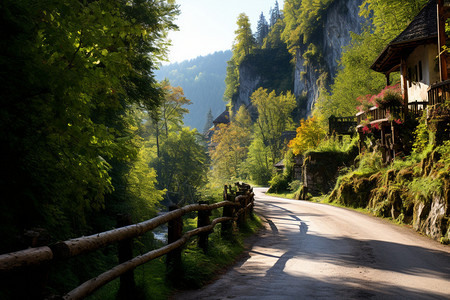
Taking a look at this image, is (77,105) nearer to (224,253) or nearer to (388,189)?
(224,253)

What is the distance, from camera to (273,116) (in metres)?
64.2

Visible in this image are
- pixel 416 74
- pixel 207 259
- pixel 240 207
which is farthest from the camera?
pixel 416 74

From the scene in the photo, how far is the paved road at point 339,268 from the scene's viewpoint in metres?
5.58

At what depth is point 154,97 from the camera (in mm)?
15961

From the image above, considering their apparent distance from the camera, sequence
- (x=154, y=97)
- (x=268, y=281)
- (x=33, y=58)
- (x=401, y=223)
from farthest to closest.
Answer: (x=154, y=97) < (x=401, y=223) < (x=268, y=281) < (x=33, y=58)

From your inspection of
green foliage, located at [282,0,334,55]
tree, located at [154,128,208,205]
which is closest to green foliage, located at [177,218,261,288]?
tree, located at [154,128,208,205]

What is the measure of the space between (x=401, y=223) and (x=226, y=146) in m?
57.1

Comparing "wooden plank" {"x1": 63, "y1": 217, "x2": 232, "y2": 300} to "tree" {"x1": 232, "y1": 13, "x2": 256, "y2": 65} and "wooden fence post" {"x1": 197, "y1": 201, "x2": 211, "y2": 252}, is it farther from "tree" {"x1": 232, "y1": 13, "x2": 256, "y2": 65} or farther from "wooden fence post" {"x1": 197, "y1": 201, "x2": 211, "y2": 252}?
"tree" {"x1": 232, "y1": 13, "x2": 256, "y2": 65}

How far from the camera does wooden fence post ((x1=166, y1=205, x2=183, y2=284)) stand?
20.8 ft

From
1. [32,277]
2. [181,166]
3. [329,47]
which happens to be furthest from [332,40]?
[32,277]

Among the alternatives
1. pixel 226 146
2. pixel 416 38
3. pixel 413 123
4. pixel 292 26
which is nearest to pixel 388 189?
pixel 413 123

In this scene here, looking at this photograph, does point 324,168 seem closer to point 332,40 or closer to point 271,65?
point 332,40

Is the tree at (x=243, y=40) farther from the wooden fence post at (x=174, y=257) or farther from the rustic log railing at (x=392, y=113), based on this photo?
the wooden fence post at (x=174, y=257)

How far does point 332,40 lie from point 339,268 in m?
64.7
